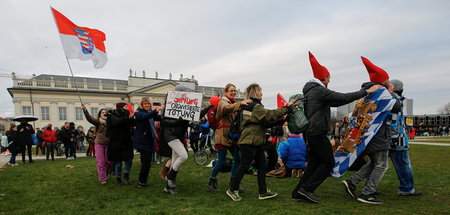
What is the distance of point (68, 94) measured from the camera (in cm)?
4997

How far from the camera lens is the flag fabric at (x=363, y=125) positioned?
4148 mm

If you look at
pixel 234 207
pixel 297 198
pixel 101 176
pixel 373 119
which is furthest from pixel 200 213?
pixel 101 176

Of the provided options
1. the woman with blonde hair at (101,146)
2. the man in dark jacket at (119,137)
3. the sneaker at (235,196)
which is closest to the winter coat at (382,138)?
the sneaker at (235,196)

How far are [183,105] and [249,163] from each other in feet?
5.30

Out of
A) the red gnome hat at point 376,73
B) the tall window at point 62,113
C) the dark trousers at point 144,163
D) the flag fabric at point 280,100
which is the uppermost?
the red gnome hat at point 376,73

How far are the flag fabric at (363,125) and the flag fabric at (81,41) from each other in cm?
590

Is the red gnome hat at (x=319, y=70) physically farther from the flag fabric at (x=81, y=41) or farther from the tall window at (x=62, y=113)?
the tall window at (x=62, y=113)

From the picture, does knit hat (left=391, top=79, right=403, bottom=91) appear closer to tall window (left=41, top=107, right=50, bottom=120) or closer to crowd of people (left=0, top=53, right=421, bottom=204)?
crowd of people (left=0, top=53, right=421, bottom=204)

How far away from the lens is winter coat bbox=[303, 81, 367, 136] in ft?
12.8

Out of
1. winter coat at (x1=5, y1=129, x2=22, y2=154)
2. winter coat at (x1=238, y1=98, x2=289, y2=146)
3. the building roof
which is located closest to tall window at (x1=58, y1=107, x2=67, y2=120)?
the building roof

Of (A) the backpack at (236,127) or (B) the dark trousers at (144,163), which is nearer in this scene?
(A) the backpack at (236,127)

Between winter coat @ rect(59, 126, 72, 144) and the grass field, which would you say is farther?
winter coat @ rect(59, 126, 72, 144)

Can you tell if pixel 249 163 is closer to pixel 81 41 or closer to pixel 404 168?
pixel 404 168

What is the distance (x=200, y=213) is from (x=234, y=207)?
551mm
